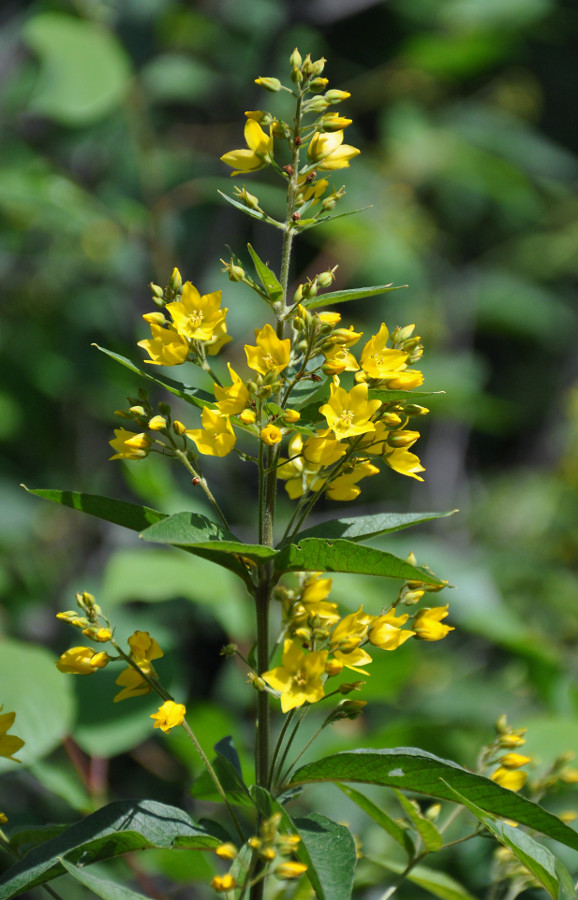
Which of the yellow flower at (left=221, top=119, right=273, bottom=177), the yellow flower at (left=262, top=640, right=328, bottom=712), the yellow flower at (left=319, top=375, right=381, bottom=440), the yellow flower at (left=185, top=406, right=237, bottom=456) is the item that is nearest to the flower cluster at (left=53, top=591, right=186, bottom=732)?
the yellow flower at (left=262, top=640, right=328, bottom=712)

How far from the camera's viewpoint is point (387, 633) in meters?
0.84

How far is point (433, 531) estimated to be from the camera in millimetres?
3531

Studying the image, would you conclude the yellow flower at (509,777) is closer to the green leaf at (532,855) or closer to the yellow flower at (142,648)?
the green leaf at (532,855)

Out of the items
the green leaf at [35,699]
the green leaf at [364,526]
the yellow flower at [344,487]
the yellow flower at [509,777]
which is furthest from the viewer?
the green leaf at [35,699]

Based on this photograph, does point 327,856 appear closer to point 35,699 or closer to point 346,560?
point 346,560

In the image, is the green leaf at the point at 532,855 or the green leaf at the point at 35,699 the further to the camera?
the green leaf at the point at 35,699

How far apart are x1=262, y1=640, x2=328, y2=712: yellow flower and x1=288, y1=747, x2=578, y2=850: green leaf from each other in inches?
2.7

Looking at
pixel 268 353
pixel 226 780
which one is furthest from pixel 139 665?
pixel 268 353

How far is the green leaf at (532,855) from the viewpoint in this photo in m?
0.74

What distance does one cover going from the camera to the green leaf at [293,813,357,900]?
75 centimetres

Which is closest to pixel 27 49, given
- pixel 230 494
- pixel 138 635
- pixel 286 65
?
pixel 286 65

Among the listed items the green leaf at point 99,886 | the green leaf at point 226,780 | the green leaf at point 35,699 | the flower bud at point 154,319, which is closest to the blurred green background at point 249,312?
the green leaf at point 35,699

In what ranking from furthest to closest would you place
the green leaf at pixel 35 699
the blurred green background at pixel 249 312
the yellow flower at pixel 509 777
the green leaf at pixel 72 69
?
the green leaf at pixel 72 69 < the blurred green background at pixel 249 312 < the green leaf at pixel 35 699 < the yellow flower at pixel 509 777

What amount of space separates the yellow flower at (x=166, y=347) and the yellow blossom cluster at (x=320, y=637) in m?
0.28
